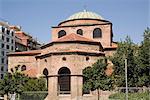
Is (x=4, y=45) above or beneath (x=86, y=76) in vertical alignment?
above

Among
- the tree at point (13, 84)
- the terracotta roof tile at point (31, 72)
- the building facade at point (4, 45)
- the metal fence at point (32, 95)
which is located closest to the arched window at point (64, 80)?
the metal fence at point (32, 95)

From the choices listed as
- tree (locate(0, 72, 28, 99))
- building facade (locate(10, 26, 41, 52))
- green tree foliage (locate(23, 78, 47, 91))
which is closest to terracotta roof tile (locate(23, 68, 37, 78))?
green tree foliage (locate(23, 78, 47, 91))

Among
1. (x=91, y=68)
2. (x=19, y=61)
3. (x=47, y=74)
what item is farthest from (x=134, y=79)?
(x=19, y=61)

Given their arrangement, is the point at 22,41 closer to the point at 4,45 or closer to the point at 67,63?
the point at 4,45

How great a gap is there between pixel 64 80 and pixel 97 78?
4.50m

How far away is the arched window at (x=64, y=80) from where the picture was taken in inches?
1341

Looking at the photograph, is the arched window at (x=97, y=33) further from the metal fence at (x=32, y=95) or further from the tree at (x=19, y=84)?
the metal fence at (x=32, y=95)

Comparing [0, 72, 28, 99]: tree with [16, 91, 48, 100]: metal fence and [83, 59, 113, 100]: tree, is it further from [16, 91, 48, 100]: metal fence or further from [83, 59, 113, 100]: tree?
[83, 59, 113, 100]: tree

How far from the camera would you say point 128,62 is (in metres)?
33.1

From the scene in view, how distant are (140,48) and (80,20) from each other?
12.5 metres

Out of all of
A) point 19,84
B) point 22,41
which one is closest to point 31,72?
point 19,84

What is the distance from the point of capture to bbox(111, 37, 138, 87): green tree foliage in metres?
32.4

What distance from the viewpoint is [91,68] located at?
32.6 metres

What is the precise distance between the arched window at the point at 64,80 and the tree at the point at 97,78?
7.12 ft
